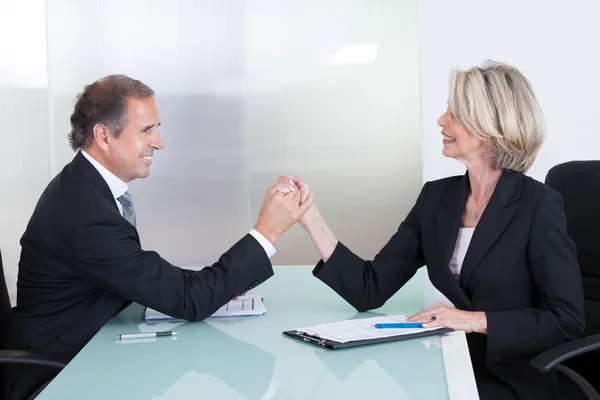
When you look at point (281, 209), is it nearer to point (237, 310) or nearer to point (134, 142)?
point (237, 310)

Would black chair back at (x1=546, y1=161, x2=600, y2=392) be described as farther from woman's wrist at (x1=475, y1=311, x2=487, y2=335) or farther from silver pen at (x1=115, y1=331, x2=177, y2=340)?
silver pen at (x1=115, y1=331, x2=177, y2=340)

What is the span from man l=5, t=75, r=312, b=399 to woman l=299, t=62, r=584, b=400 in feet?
1.17

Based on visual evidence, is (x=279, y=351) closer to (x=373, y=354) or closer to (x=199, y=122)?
(x=373, y=354)

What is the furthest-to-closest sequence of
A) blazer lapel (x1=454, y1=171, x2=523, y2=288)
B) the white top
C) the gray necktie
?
the gray necktie, the white top, blazer lapel (x1=454, y1=171, x2=523, y2=288)

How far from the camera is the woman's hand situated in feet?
6.70

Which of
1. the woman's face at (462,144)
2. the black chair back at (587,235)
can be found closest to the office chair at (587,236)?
the black chair back at (587,235)

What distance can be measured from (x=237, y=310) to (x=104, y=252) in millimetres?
409

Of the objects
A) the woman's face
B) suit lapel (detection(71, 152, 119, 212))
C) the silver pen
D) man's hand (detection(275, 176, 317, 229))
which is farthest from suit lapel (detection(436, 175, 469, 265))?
suit lapel (detection(71, 152, 119, 212))

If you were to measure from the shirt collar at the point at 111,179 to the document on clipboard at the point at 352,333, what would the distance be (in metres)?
0.86

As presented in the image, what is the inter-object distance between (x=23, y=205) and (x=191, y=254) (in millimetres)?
1143

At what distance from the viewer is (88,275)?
2242 millimetres

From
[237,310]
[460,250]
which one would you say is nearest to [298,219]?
[237,310]

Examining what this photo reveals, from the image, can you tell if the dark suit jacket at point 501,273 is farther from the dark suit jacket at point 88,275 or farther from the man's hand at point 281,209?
the dark suit jacket at point 88,275

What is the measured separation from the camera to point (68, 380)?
5.30ft
